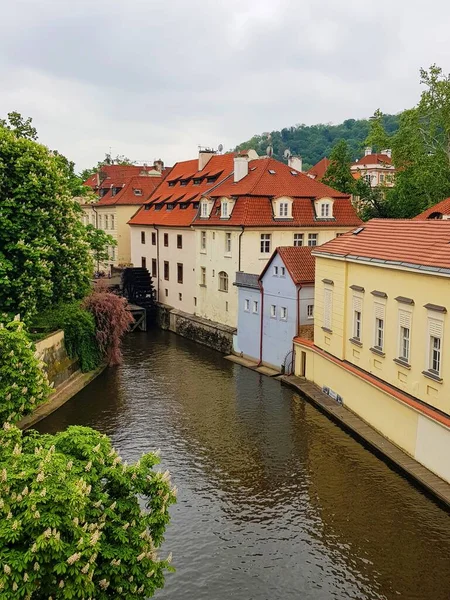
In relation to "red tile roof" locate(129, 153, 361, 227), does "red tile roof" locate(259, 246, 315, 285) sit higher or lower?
lower

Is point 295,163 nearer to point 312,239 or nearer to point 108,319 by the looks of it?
point 312,239

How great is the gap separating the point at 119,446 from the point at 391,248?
10942 millimetres

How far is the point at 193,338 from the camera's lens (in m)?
38.2

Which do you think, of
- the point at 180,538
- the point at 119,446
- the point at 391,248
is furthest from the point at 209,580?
the point at 391,248

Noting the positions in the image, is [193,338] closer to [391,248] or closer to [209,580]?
[391,248]

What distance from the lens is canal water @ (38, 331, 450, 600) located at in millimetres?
13266

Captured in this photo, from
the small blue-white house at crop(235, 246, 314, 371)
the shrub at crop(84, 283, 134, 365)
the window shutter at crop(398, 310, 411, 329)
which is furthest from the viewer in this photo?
the shrub at crop(84, 283, 134, 365)

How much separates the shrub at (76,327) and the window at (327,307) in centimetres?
1082

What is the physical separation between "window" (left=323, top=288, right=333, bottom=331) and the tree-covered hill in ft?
333

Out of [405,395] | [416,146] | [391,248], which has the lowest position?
[405,395]

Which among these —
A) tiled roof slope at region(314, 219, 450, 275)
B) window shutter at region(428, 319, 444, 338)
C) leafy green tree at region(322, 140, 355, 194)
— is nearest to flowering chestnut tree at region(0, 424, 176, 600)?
window shutter at region(428, 319, 444, 338)

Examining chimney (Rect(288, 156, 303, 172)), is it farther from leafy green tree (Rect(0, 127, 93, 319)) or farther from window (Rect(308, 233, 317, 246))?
leafy green tree (Rect(0, 127, 93, 319))

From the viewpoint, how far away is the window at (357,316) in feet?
72.5

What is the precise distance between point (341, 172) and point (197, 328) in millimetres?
16975
